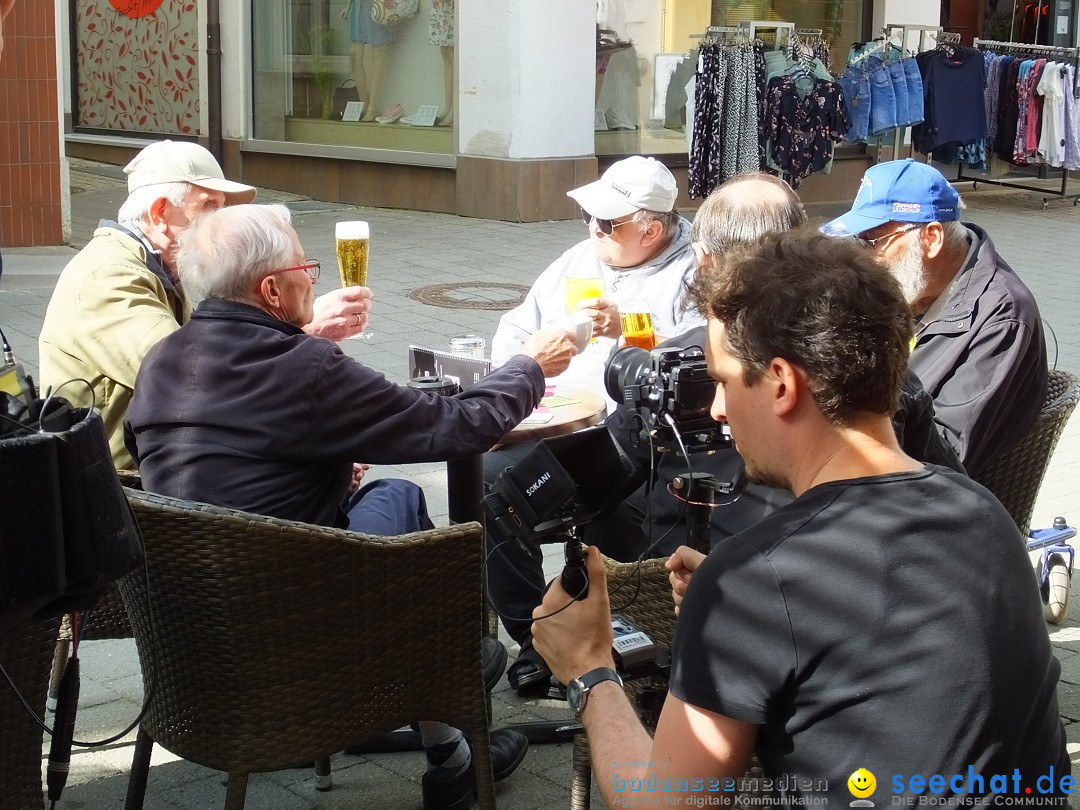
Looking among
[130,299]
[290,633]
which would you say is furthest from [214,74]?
[290,633]

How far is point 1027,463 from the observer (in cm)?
339

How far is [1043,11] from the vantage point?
17250mm

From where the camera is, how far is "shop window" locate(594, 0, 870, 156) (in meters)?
12.5

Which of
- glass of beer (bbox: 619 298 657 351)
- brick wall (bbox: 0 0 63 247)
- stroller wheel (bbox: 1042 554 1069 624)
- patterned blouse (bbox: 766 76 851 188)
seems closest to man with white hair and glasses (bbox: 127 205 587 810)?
glass of beer (bbox: 619 298 657 351)

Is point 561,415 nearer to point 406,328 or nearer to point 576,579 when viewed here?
point 576,579

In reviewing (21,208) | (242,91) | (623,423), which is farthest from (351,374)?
(242,91)

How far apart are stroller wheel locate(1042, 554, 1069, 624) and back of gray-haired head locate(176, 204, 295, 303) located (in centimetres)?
270

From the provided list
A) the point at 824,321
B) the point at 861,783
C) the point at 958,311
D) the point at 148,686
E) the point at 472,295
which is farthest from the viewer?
the point at 472,295

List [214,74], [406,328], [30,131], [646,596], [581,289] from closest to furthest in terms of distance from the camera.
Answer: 1. [646,596]
2. [581,289]
3. [406,328]
4. [30,131]
5. [214,74]

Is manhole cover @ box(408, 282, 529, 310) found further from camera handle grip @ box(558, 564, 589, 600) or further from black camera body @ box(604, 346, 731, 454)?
camera handle grip @ box(558, 564, 589, 600)

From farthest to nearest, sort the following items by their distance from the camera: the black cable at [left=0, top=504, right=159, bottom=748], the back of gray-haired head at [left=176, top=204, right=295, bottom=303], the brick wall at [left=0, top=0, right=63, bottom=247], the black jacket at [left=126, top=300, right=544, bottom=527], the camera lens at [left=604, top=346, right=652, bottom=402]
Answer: the brick wall at [left=0, top=0, right=63, bottom=247], the back of gray-haired head at [left=176, top=204, right=295, bottom=303], the black jacket at [left=126, top=300, right=544, bottom=527], the camera lens at [left=604, top=346, right=652, bottom=402], the black cable at [left=0, top=504, right=159, bottom=748]

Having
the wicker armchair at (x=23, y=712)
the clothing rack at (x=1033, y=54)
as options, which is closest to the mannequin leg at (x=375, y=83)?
the clothing rack at (x=1033, y=54)

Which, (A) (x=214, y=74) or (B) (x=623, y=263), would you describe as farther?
(A) (x=214, y=74)

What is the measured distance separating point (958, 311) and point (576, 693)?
1.84 metres
